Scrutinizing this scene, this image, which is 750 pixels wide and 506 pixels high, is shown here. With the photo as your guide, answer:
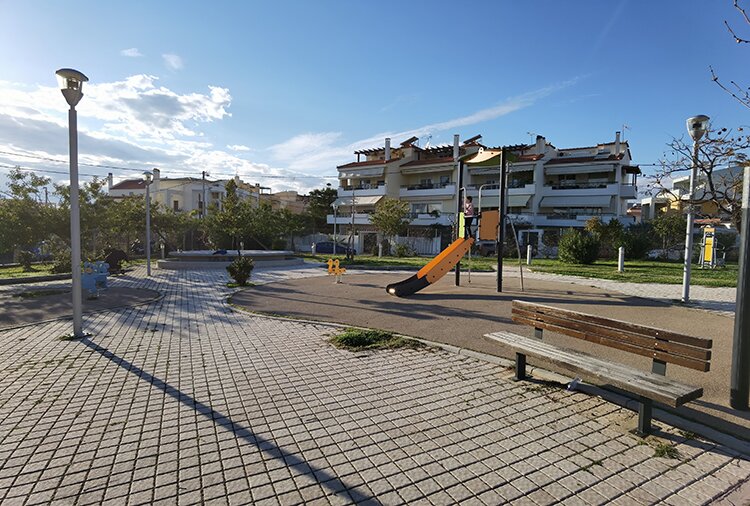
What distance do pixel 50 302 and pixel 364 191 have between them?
40.1 metres

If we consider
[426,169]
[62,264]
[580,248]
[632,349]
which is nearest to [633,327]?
[632,349]

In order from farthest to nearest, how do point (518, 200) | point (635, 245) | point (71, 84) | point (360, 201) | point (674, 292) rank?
point (360, 201), point (518, 200), point (635, 245), point (674, 292), point (71, 84)

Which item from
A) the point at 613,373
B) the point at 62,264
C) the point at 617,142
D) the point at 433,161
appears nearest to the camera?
the point at 613,373

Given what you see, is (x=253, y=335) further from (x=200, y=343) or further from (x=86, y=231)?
(x=86, y=231)

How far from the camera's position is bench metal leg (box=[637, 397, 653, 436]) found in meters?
3.55

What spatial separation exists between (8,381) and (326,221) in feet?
157

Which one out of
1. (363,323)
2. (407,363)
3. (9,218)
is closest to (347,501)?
(407,363)

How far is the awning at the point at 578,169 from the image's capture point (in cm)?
3819

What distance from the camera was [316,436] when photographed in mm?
3518

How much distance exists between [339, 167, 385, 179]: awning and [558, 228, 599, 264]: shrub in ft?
94.5

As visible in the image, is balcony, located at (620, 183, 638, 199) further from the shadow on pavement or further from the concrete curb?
the shadow on pavement

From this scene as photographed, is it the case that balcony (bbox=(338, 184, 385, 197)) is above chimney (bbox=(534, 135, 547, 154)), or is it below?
below

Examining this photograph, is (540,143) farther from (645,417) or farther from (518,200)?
(645,417)

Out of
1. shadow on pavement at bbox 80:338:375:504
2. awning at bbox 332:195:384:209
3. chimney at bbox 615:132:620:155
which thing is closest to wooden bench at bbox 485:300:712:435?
shadow on pavement at bbox 80:338:375:504
